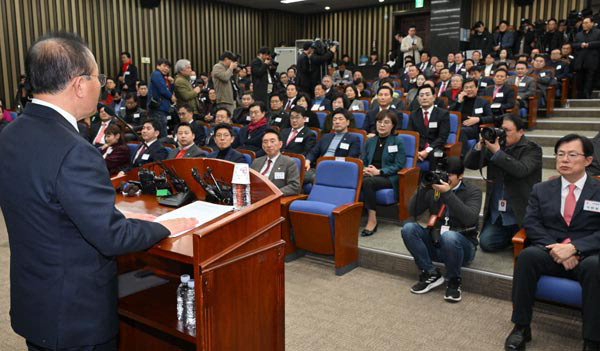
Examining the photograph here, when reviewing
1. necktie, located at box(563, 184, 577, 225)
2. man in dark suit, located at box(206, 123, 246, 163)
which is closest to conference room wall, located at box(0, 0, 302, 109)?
man in dark suit, located at box(206, 123, 246, 163)

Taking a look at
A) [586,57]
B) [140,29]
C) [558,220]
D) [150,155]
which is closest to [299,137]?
[150,155]

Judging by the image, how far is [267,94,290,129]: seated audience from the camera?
18.8 feet

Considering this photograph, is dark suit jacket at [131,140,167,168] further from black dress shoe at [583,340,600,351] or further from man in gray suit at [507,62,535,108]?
man in gray suit at [507,62,535,108]

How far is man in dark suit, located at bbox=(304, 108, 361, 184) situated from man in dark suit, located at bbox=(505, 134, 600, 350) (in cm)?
197

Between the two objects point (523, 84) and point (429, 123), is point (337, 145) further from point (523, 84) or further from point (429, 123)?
point (523, 84)

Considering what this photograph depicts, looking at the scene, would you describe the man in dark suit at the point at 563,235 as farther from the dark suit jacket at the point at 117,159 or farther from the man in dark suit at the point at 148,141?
the dark suit jacket at the point at 117,159

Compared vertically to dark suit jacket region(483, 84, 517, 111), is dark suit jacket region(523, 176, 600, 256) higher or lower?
lower

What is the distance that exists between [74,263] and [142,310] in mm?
575

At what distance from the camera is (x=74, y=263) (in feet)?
3.94

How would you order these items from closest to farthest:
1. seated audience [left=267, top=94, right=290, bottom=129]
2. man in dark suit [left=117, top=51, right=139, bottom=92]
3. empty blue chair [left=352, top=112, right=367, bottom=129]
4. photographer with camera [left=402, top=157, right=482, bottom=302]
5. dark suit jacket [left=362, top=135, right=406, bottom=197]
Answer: photographer with camera [left=402, top=157, right=482, bottom=302] → dark suit jacket [left=362, top=135, right=406, bottom=197] → empty blue chair [left=352, top=112, right=367, bottom=129] → seated audience [left=267, top=94, right=290, bottom=129] → man in dark suit [left=117, top=51, right=139, bottom=92]

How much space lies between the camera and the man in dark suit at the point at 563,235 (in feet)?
7.68

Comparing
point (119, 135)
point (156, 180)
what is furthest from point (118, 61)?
point (156, 180)

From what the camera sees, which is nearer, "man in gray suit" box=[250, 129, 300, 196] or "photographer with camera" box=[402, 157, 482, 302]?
"photographer with camera" box=[402, 157, 482, 302]

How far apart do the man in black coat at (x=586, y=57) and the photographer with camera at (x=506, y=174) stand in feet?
16.8
